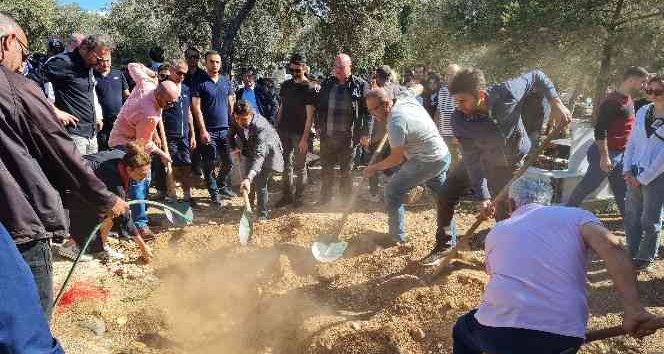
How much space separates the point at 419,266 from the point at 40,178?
9.80 ft

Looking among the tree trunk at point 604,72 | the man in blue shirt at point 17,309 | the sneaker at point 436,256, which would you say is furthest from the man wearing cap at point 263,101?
the man in blue shirt at point 17,309

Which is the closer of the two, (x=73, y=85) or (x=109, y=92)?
(x=73, y=85)

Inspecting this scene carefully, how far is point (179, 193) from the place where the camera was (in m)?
7.37

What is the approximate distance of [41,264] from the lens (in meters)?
2.36

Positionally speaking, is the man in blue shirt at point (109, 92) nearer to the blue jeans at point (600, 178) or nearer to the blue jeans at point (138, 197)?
the blue jeans at point (138, 197)

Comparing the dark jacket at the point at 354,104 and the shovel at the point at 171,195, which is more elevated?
the dark jacket at the point at 354,104

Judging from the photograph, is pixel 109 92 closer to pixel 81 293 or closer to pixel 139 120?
pixel 139 120

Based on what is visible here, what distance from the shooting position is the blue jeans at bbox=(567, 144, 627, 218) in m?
4.92

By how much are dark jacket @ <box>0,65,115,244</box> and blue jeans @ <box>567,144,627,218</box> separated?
476 centimetres

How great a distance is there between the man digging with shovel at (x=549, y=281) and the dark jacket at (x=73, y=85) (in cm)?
448

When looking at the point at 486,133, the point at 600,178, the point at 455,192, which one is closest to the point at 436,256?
the point at 455,192

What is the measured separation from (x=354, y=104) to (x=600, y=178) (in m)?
2.82

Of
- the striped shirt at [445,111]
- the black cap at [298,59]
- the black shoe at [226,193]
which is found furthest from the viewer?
the black shoe at [226,193]

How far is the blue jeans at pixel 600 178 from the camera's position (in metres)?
4.92
